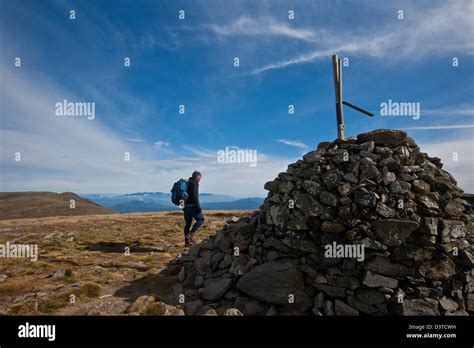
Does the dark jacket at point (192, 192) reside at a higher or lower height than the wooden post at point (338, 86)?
lower

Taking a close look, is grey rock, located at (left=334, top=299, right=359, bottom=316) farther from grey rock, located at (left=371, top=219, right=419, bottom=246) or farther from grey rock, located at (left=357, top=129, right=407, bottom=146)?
grey rock, located at (left=357, top=129, right=407, bottom=146)

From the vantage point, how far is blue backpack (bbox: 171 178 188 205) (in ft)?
48.8

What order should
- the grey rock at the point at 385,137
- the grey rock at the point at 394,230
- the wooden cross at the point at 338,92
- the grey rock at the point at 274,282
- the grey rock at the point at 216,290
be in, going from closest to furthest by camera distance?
the grey rock at the point at 394,230 → the grey rock at the point at 274,282 → the grey rock at the point at 216,290 → the grey rock at the point at 385,137 → the wooden cross at the point at 338,92

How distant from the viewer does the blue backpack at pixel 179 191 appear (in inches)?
586

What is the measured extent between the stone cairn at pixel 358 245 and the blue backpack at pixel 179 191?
5.08 m

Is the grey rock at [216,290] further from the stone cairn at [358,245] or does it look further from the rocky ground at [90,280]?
the rocky ground at [90,280]

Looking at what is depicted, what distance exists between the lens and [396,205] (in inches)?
353

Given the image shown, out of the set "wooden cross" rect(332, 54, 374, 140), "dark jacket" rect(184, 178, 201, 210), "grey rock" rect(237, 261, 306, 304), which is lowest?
"grey rock" rect(237, 261, 306, 304)

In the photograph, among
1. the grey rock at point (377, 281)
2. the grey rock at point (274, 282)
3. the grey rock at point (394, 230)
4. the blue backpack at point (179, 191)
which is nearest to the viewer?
the grey rock at point (377, 281)

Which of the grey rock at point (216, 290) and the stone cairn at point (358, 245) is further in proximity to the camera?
the grey rock at point (216, 290)

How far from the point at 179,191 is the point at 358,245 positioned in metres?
9.64

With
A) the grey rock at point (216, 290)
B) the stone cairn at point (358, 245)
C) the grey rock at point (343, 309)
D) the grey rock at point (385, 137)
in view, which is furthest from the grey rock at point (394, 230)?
the grey rock at point (216, 290)

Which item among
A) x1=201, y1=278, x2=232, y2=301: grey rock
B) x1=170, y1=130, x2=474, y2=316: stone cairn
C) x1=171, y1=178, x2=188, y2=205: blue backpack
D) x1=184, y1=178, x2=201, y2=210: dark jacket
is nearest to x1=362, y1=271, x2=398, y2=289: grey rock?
x1=170, y1=130, x2=474, y2=316: stone cairn

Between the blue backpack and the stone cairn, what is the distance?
508 centimetres
